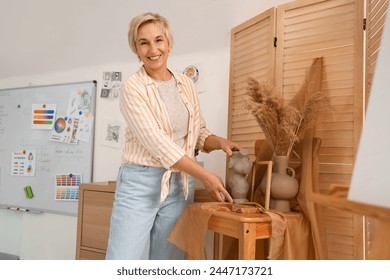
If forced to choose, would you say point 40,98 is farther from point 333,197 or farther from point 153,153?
point 333,197

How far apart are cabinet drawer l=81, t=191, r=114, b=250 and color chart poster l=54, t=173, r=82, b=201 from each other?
1.86ft

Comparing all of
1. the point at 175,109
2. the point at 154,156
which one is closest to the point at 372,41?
the point at 175,109

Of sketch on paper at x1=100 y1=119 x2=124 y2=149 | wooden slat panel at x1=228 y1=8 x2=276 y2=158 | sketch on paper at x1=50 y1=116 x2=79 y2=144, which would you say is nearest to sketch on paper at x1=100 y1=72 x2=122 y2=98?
sketch on paper at x1=100 y1=119 x2=124 y2=149

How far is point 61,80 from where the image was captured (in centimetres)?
254

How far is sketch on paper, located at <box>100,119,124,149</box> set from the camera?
2.28 metres

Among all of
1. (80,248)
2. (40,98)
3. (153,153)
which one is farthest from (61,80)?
(153,153)

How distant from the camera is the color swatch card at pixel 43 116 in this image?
253 cm

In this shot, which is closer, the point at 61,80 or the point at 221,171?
the point at 221,171

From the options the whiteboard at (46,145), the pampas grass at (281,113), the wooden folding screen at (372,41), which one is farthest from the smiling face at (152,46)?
the whiteboard at (46,145)

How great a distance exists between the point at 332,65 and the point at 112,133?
1473 mm

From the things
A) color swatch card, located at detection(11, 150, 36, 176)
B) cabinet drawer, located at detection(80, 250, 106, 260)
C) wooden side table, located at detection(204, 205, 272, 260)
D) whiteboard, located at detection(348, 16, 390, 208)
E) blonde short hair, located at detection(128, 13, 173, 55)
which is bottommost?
cabinet drawer, located at detection(80, 250, 106, 260)

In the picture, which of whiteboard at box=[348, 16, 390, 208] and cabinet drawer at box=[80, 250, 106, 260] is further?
cabinet drawer at box=[80, 250, 106, 260]

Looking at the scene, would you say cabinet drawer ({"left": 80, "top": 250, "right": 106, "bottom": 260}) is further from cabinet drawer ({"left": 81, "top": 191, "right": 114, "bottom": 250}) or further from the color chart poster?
the color chart poster
